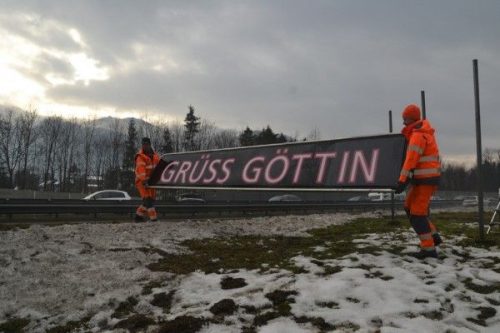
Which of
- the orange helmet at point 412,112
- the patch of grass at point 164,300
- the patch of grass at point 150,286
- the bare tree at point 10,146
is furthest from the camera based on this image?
the bare tree at point 10,146

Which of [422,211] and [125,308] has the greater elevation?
[422,211]

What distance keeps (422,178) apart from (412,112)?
1198 mm

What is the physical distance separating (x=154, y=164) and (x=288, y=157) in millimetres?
4706

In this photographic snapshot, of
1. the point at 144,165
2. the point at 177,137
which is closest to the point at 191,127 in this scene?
the point at 177,137

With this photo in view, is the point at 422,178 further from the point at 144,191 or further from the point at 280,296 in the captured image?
the point at 144,191

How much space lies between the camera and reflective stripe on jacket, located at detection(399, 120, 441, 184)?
6418 millimetres

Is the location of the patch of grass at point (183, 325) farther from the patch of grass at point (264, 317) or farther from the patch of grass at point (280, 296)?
the patch of grass at point (280, 296)

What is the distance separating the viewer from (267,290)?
493cm

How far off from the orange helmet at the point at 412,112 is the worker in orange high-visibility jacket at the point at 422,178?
0.30 m

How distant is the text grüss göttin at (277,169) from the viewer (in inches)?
319

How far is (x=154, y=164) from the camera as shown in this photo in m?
12.3

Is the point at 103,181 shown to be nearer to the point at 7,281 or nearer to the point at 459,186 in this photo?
the point at 7,281

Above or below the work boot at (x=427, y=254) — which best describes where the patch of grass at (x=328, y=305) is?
below

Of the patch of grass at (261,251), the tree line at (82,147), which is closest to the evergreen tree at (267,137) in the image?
the tree line at (82,147)
